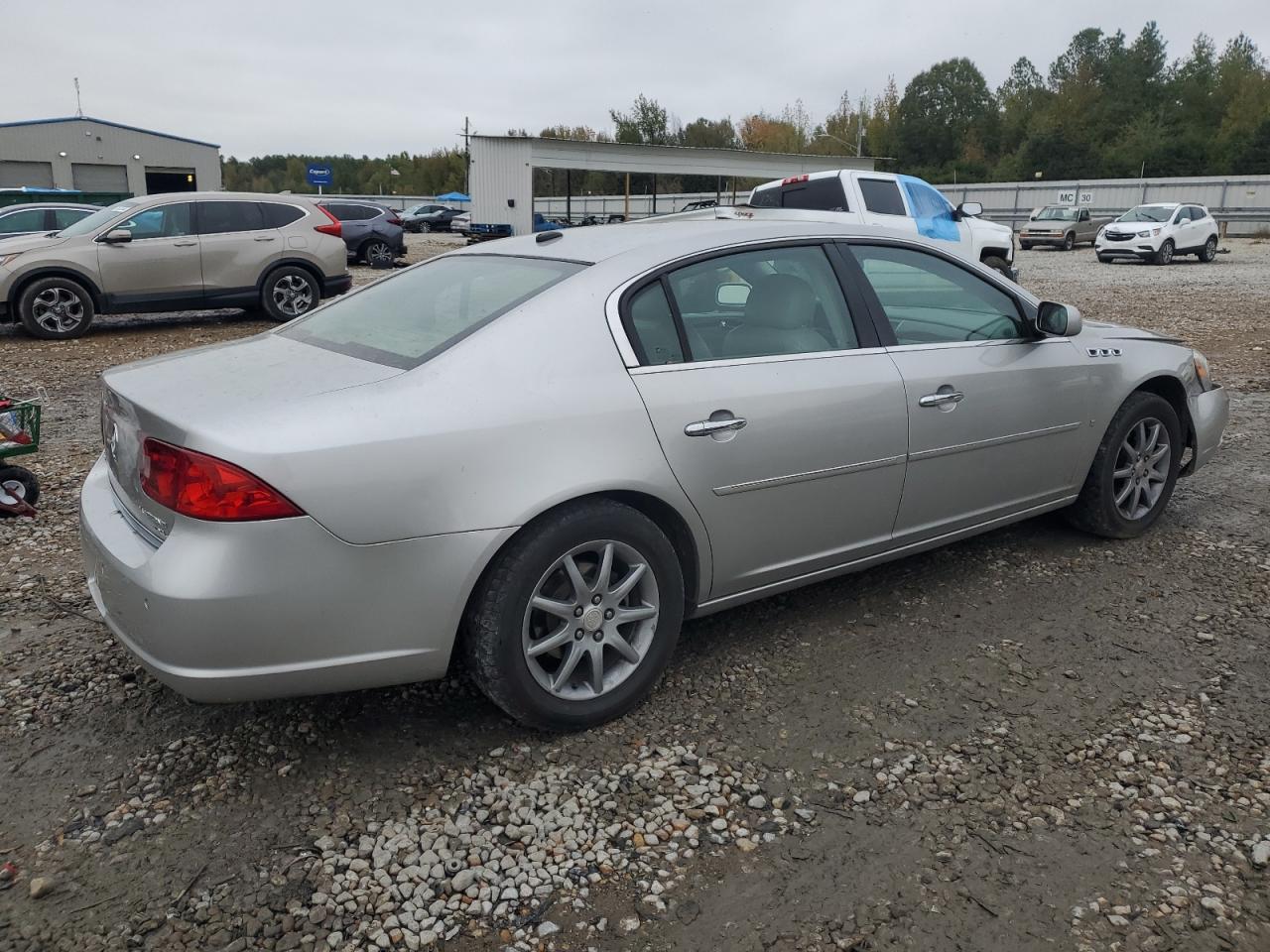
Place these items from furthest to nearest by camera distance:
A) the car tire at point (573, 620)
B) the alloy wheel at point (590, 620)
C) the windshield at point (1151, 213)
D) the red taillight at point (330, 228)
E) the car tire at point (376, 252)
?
the windshield at point (1151, 213), the car tire at point (376, 252), the red taillight at point (330, 228), the alloy wheel at point (590, 620), the car tire at point (573, 620)

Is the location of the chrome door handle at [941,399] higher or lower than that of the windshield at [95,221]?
lower

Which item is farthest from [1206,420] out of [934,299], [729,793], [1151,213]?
[1151,213]

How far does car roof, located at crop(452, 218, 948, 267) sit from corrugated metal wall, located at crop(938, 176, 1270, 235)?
4165cm

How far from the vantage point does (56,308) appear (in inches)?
425

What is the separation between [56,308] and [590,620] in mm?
10395

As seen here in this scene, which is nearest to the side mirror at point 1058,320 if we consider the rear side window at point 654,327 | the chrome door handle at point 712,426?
the chrome door handle at point 712,426

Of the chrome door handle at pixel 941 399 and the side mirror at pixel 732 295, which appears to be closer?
the side mirror at pixel 732 295

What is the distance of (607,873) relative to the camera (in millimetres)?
2373

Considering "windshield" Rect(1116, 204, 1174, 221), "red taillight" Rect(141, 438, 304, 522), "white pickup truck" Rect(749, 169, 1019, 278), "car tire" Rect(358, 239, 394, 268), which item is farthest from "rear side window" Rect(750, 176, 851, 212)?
"windshield" Rect(1116, 204, 1174, 221)

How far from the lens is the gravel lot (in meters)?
2.21

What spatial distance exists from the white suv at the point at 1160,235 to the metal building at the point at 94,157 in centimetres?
3773

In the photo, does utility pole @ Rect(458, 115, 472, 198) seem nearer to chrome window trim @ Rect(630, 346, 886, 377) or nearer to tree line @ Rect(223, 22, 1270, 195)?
tree line @ Rect(223, 22, 1270, 195)

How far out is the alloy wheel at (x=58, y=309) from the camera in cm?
1068

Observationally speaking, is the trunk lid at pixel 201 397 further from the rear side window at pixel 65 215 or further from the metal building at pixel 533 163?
the metal building at pixel 533 163
